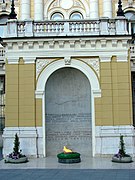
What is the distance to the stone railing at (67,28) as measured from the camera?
59.5ft

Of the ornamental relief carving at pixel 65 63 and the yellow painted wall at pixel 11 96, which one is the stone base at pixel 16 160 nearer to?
the yellow painted wall at pixel 11 96

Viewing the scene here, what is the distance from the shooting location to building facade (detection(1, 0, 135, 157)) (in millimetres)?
17688

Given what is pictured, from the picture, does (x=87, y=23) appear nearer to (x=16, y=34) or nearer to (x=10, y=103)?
(x=16, y=34)

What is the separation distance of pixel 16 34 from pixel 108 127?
24.4ft

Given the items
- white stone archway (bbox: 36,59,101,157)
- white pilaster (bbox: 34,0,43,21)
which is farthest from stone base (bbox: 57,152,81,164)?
white pilaster (bbox: 34,0,43,21)

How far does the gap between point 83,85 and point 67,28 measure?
3483 millimetres

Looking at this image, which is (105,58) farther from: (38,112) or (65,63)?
(38,112)

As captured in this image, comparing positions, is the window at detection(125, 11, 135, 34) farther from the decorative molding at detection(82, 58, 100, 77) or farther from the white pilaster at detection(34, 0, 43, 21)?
the decorative molding at detection(82, 58, 100, 77)

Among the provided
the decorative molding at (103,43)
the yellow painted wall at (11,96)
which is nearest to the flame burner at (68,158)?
the yellow painted wall at (11,96)
